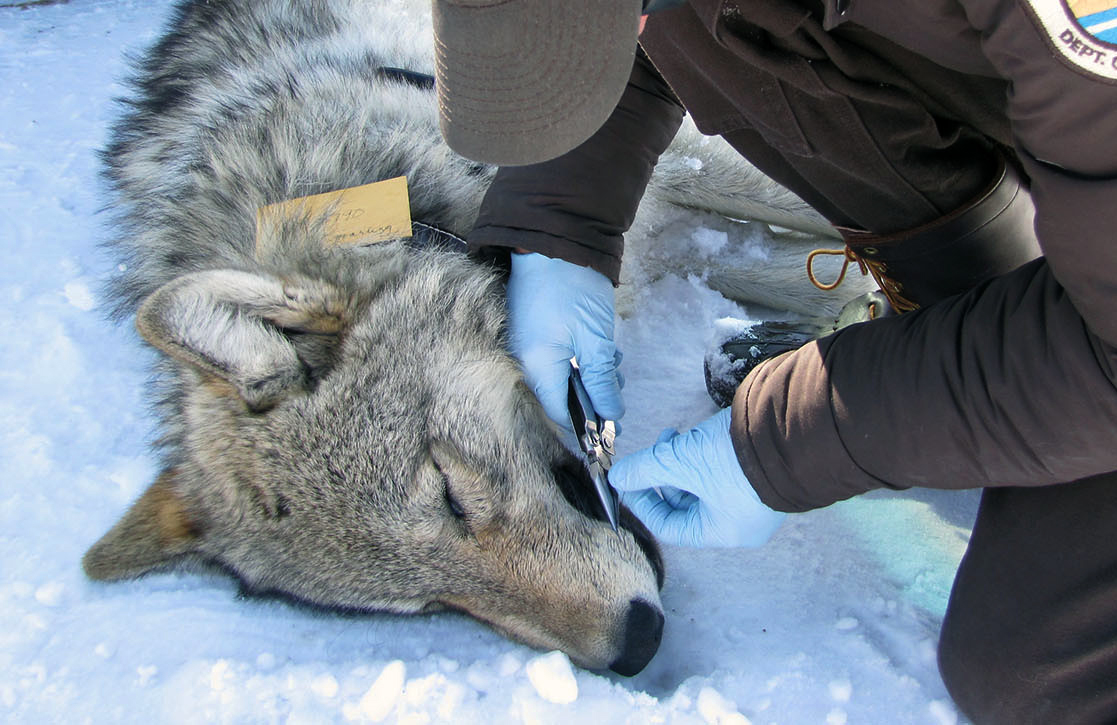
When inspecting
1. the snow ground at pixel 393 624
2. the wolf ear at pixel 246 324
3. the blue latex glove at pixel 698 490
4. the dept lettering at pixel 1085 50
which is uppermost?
the dept lettering at pixel 1085 50

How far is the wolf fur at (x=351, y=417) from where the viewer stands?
178cm

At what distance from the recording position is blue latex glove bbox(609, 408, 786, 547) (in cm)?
192

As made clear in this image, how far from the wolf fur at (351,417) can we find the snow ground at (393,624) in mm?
142

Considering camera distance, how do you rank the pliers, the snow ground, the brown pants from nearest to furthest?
the brown pants < the snow ground < the pliers

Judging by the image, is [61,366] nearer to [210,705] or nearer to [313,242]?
[313,242]

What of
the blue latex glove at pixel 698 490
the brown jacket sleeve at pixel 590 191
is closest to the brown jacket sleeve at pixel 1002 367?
the blue latex glove at pixel 698 490

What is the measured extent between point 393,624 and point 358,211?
1.25 metres

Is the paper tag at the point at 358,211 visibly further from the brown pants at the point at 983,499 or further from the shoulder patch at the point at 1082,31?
the shoulder patch at the point at 1082,31

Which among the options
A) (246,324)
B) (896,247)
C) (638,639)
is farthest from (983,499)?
(246,324)

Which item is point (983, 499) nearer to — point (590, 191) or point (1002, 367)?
point (1002, 367)

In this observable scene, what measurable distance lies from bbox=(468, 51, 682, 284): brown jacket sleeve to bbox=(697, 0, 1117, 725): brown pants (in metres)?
0.54

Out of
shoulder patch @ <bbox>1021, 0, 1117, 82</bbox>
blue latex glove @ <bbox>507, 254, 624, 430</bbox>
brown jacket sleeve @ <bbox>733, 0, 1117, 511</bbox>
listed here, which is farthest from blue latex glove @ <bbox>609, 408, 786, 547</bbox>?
shoulder patch @ <bbox>1021, 0, 1117, 82</bbox>

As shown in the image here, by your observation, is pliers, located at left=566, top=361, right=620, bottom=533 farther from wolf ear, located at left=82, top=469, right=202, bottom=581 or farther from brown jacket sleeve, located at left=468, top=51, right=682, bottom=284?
wolf ear, located at left=82, top=469, right=202, bottom=581

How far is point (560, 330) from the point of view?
2.23m
